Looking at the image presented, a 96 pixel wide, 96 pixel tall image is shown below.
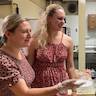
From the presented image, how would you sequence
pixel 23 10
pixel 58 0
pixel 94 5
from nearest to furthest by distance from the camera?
pixel 23 10
pixel 58 0
pixel 94 5

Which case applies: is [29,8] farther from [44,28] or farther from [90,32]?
[90,32]

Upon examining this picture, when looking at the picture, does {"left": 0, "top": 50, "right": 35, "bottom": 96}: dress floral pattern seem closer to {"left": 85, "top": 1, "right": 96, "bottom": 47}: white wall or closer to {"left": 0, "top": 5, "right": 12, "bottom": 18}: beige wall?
{"left": 0, "top": 5, "right": 12, "bottom": 18}: beige wall

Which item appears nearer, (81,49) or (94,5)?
(81,49)

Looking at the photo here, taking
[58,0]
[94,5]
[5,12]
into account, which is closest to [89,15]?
[94,5]

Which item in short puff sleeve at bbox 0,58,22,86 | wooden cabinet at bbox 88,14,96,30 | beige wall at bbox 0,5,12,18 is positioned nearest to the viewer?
short puff sleeve at bbox 0,58,22,86

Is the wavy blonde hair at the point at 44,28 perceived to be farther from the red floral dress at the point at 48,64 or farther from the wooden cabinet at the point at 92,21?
the wooden cabinet at the point at 92,21

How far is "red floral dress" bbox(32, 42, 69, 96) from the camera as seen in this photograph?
172cm

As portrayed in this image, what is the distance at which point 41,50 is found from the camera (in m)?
1.73

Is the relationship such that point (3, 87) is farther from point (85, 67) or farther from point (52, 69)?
point (85, 67)

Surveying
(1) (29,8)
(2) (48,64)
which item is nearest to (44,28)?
(2) (48,64)

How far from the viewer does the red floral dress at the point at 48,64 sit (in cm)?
172

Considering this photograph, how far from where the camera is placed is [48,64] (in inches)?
68.1

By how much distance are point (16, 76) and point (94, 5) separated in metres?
3.29

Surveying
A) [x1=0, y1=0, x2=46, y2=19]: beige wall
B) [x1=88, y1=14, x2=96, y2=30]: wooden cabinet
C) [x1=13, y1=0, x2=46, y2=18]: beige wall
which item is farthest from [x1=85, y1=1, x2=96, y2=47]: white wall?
[x1=13, y1=0, x2=46, y2=18]: beige wall
